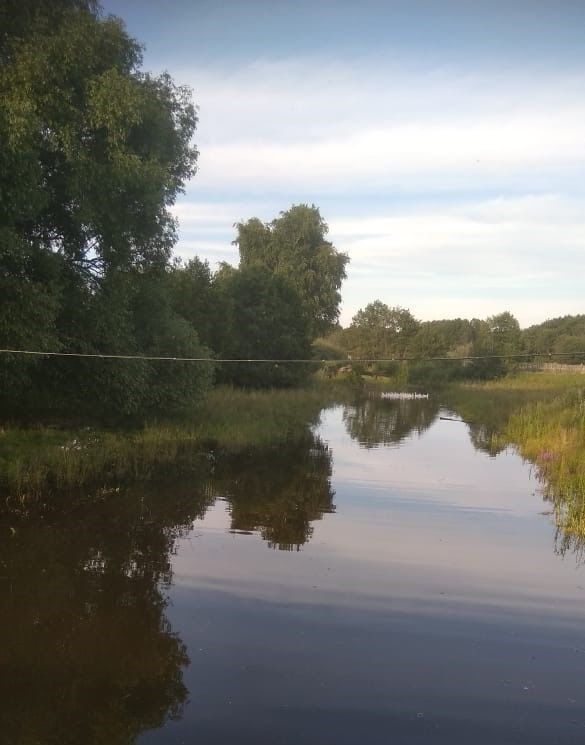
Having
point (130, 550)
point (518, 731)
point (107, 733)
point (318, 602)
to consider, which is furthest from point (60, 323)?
point (518, 731)

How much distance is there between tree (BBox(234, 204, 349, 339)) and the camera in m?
51.6

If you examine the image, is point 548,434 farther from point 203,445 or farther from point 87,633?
point 87,633

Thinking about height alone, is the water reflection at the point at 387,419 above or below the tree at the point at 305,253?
below

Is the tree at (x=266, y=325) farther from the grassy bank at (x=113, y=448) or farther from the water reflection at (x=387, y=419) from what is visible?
the grassy bank at (x=113, y=448)

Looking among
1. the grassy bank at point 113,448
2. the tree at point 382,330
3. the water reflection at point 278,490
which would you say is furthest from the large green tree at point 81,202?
the tree at point 382,330

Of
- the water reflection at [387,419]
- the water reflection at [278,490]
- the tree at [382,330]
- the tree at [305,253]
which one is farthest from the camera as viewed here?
the tree at [382,330]

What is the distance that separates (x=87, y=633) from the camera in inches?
255

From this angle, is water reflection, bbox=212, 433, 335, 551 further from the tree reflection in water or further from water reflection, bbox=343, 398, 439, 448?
water reflection, bbox=343, 398, 439, 448

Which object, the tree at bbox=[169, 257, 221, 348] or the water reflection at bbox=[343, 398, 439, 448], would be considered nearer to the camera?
the water reflection at bbox=[343, 398, 439, 448]

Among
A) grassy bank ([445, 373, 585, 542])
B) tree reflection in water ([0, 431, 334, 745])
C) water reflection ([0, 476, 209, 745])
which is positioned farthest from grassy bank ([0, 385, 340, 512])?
grassy bank ([445, 373, 585, 542])

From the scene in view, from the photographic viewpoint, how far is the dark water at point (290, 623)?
5.19 meters

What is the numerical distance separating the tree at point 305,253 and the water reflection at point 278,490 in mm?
33624

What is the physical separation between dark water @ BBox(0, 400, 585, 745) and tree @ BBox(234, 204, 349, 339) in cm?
→ 3990

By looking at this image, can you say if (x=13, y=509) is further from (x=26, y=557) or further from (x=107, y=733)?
(x=107, y=733)
